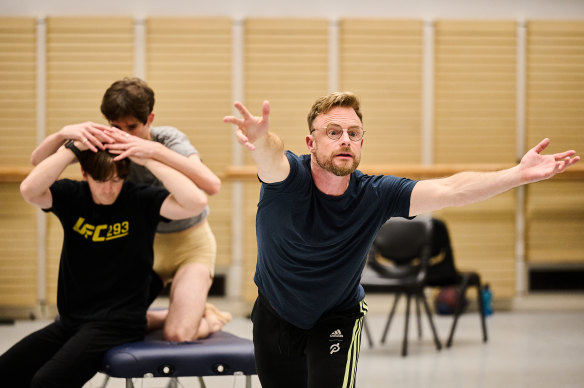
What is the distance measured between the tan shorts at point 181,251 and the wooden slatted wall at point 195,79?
8.54ft

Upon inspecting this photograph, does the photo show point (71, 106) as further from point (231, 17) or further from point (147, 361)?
point (147, 361)

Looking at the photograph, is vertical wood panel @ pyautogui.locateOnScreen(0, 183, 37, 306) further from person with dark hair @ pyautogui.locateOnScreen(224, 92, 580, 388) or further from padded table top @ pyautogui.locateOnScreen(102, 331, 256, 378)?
person with dark hair @ pyautogui.locateOnScreen(224, 92, 580, 388)

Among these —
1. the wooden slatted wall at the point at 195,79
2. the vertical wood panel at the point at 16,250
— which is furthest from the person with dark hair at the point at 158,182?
the vertical wood panel at the point at 16,250

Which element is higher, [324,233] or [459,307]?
[324,233]

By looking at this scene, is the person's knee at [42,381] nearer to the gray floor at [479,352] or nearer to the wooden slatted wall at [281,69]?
the gray floor at [479,352]

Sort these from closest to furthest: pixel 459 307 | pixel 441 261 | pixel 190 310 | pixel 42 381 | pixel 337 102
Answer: pixel 337 102, pixel 42 381, pixel 190 310, pixel 459 307, pixel 441 261

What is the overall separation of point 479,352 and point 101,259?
2.86 m

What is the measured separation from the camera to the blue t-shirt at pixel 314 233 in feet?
7.15

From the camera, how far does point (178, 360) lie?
261 cm

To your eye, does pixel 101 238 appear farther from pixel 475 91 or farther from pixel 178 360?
pixel 475 91

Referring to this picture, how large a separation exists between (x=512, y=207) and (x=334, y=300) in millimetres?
4183

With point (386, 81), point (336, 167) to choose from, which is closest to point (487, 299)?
point (386, 81)

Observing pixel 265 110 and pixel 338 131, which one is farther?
pixel 338 131

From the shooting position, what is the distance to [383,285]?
15.5 feet
